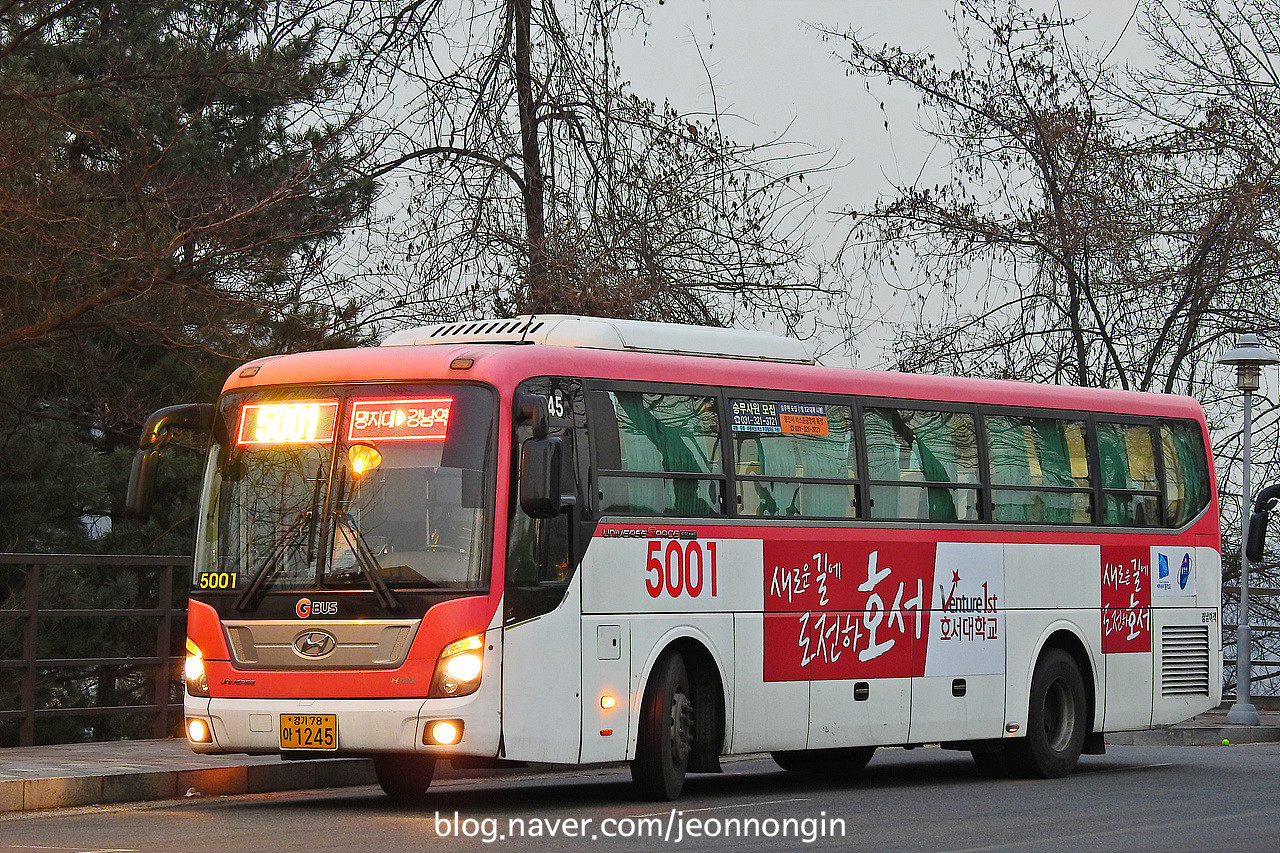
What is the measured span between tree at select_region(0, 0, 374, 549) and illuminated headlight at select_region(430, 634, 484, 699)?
5.53 meters

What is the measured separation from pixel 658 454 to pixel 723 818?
2.68 m

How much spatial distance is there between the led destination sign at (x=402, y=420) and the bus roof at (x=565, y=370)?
0.18m

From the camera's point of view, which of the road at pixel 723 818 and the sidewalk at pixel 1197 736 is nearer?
the road at pixel 723 818

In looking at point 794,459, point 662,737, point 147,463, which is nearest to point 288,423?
point 147,463

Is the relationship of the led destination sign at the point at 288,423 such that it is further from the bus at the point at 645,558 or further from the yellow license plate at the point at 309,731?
the yellow license plate at the point at 309,731

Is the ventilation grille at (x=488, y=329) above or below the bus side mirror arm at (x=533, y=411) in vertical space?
above

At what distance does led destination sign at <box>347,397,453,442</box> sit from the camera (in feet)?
42.7

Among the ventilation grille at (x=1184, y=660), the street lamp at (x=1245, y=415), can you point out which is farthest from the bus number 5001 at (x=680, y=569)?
the street lamp at (x=1245, y=415)

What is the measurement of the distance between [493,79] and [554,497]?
11.5 m

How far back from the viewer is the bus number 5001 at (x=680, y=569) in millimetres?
13758

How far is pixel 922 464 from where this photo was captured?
16125 millimetres

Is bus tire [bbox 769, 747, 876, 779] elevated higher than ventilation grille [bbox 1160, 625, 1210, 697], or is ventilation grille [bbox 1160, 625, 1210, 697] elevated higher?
ventilation grille [bbox 1160, 625, 1210, 697]

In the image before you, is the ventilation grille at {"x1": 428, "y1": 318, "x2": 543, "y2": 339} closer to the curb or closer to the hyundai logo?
the hyundai logo

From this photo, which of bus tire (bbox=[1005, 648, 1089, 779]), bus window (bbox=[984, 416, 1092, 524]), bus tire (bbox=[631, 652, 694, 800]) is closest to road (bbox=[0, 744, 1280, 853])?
bus tire (bbox=[631, 652, 694, 800])
